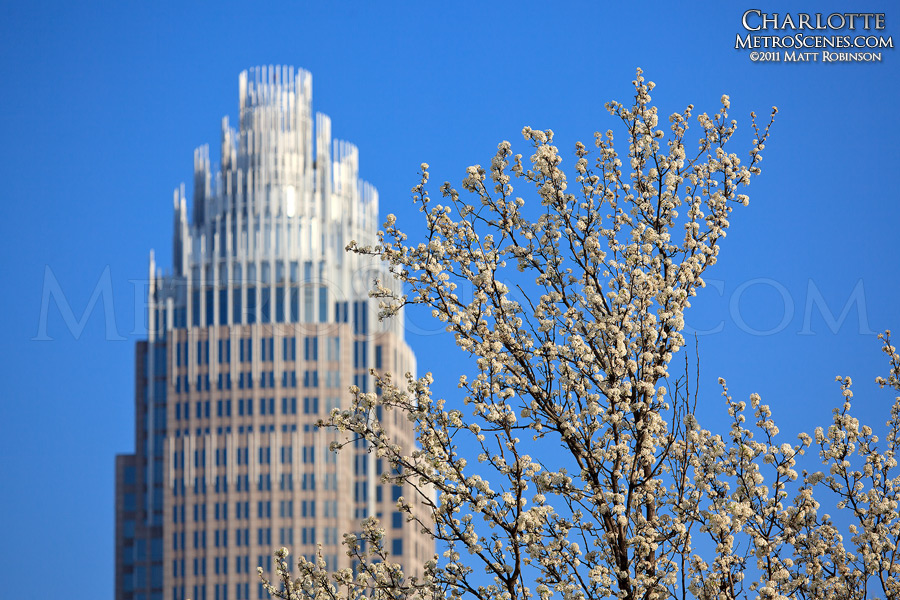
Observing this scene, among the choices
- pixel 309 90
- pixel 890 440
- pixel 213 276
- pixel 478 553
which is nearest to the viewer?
pixel 478 553

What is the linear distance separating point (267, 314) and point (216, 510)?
20.1 m

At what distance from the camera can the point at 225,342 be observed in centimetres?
12762

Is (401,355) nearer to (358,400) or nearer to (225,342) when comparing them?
(225,342)

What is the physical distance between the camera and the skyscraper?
12244cm

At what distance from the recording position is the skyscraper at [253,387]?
402ft

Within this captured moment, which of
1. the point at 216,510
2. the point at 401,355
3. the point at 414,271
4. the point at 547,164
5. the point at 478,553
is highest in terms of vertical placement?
the point at 401,355

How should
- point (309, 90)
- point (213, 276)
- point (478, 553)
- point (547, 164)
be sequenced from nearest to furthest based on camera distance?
1. point (478, 553)
2. point (547, 164)
3. point (213, 276)
4. point (309, 90)

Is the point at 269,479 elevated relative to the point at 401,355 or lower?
lower

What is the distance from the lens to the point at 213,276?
5212 inches

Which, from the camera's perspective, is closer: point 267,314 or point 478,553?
point 478,553

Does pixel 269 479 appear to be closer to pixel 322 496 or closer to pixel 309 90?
pixel 322 496

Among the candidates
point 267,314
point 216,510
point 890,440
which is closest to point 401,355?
point 267,314

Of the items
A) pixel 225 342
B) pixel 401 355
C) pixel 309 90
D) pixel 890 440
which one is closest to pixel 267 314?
pixel 225 342

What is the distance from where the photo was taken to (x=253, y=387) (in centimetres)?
12569
